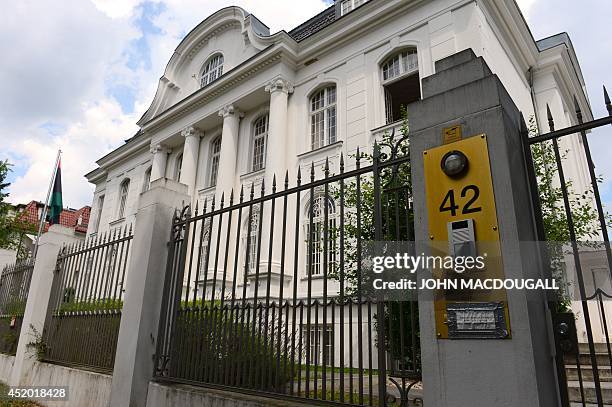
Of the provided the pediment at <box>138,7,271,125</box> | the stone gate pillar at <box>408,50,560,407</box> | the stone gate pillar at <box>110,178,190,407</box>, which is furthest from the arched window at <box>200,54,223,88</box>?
the stone gate pillar at <box>408,50,560,407</box>

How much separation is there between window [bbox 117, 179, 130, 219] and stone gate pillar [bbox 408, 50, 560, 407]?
72.2 feet

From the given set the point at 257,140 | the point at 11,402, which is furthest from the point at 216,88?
the point at 11,402

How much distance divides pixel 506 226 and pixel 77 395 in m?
6.12

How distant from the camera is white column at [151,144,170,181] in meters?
18.7

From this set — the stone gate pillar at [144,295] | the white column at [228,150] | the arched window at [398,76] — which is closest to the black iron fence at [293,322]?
the stone gate pillar at [144,295]

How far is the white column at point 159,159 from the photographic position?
1872cm

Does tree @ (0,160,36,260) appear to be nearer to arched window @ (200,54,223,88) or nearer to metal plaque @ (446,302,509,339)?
arched window @ (200,54,223,88)

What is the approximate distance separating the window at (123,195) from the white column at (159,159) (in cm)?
438

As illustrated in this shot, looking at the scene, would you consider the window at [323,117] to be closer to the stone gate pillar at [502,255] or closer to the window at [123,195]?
the stone gate pillar at [502,255]

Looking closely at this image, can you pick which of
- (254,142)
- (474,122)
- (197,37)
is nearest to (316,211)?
(254,142)

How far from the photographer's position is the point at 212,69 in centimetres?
1825

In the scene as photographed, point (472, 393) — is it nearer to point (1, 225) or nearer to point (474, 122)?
point (474, 122)

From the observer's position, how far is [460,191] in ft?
8.57

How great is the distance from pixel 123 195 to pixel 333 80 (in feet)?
49.0
